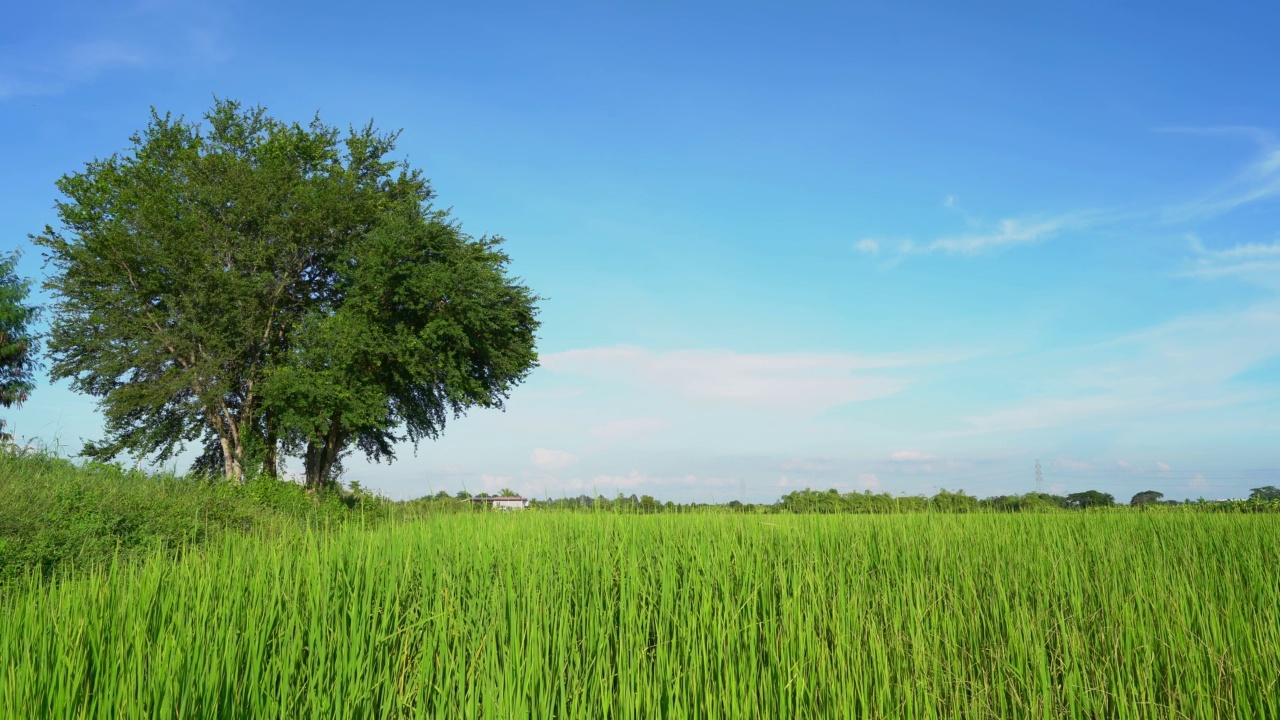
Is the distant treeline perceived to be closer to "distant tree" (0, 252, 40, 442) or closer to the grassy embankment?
the grassy embankment

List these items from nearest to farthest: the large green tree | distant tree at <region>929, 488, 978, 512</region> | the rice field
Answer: the rice field
distant tree at <region>929, 488, 978, 512</region>
the large green tree

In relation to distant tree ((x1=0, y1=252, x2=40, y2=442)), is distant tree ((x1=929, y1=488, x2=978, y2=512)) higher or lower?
lower

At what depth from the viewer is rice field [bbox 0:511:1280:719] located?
3914mm

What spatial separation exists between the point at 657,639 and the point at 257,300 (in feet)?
74.3

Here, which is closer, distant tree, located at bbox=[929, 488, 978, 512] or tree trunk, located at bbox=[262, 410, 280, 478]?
distant tree, located at bbox=[929, 488, 978, 512]

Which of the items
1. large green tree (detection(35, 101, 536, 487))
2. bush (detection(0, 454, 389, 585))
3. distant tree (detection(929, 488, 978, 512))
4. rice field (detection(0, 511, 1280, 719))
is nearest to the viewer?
→ rice field (detection(0, 511, 1280, 719))

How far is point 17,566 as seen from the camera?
9.40m

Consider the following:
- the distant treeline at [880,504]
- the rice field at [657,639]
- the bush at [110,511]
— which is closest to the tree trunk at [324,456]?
the bush at [110,511]

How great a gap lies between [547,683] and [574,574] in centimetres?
207

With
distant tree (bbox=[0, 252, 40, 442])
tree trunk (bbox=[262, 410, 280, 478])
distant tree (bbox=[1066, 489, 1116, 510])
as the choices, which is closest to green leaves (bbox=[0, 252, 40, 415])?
distant tree (bbox=[0, 252, 40, 442])

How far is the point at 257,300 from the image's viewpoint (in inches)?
924

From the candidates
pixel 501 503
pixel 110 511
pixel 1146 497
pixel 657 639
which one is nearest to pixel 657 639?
pixel 657 639

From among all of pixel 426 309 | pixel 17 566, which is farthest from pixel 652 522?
pixel 426 309

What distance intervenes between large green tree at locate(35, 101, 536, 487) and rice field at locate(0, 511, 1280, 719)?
1595 centimetres
